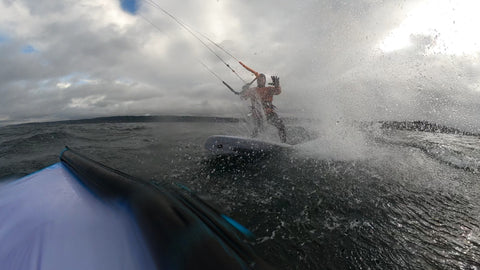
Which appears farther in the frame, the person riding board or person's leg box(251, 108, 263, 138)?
person's leg box(251, 108, 263, 138)

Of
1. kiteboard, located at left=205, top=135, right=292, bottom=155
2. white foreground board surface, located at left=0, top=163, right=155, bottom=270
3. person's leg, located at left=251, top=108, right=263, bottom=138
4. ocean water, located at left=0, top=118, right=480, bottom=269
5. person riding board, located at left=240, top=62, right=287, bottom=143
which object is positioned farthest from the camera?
person's leg, located at left=251, top=108, right=263, bottom=138

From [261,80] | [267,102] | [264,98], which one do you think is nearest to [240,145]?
[267,102]

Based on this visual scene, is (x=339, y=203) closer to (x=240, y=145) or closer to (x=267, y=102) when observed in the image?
(x=240, y=145)

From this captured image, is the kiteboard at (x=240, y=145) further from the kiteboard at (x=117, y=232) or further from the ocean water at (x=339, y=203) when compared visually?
the kiteboard at (x=117, y=232)

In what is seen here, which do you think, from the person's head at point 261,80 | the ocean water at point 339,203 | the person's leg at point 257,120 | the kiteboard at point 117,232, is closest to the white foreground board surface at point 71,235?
the kiteboard at point 117,232

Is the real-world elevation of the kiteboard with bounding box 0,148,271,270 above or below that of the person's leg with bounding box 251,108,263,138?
below

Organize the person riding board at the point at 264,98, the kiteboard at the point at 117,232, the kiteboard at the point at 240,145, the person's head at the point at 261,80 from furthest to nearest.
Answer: the person's head at the point at 261,80 → the person riding board at the point at 264,98 → the kiteboard at the point at 240,145 → the kiteboard at the point at 117,232

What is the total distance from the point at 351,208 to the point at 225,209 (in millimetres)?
2596

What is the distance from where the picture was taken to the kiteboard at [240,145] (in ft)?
23.7

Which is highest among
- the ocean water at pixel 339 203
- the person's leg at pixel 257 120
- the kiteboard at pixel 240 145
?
the person's leg at pixel 257 120

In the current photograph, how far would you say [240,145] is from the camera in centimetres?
720

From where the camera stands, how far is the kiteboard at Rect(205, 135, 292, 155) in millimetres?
7215

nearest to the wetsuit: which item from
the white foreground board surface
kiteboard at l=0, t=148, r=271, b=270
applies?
kiteboard at l=0, t=148, r=271, b=270

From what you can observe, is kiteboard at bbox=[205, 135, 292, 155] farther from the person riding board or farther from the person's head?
the person's head
